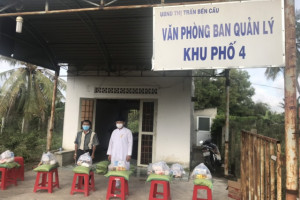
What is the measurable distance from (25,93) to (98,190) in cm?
1096

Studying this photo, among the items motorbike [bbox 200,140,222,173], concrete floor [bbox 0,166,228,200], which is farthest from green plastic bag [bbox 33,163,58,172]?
motorbike [bbox 200,140,222,173]

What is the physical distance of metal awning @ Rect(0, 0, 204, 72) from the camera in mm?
5367

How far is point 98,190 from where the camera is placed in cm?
518

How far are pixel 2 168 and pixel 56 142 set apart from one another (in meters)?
7.39

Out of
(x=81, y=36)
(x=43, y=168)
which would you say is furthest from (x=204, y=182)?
(x=81, y=36)

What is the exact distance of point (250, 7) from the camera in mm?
3115

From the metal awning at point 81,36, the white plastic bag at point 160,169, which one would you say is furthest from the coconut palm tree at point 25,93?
the white plastic bag at point 160,169

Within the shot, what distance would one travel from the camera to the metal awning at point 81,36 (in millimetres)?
5367

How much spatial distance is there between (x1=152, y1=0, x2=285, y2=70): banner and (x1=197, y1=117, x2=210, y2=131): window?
1208 cm

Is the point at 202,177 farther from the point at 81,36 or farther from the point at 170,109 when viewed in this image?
the point at 81,36

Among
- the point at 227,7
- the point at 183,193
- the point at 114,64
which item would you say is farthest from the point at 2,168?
the point at 227,7

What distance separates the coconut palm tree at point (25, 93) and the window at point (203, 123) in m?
9.28

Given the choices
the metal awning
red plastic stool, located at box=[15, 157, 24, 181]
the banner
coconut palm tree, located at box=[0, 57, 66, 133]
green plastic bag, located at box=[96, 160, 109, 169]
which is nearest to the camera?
the banner

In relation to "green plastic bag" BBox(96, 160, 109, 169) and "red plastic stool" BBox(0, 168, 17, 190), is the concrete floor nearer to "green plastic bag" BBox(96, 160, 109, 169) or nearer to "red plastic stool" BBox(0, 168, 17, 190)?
"red plastic stool" BBox(0, 168, 17, 190)
